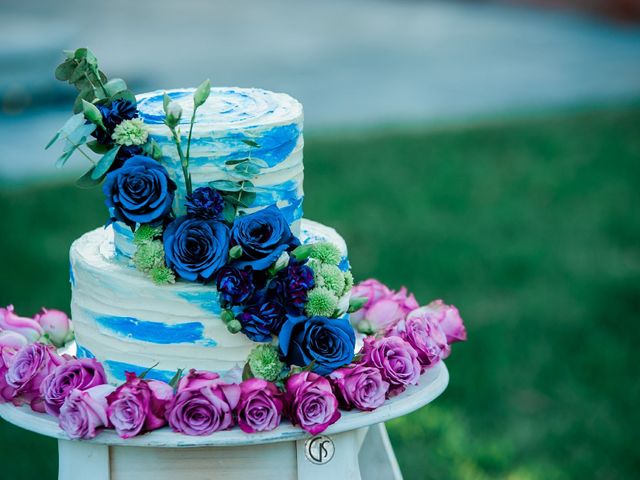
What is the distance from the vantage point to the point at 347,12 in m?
15.5

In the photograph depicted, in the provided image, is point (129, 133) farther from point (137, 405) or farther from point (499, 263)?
point (499, 263)

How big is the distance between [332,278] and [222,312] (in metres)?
0.24

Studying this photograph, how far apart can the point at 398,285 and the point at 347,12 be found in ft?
35.7

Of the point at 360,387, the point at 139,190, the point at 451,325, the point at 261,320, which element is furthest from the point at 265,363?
the point at 451,325

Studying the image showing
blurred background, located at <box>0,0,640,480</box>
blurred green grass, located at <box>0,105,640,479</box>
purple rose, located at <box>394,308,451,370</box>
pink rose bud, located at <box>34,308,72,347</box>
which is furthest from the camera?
blurred background, located at <box>0,0,640,480</box>

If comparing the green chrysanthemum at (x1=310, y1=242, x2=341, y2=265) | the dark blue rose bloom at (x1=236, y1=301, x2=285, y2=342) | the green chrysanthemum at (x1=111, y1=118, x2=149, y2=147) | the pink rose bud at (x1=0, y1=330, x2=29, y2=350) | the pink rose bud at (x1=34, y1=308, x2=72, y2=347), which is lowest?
the pink rose bud at (x1=34, y1=308, x2=72, y2=347)

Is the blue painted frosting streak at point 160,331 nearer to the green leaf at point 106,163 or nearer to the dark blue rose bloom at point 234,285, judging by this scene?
the dark blue rose bloom at point 234,285

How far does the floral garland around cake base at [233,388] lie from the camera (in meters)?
1.85

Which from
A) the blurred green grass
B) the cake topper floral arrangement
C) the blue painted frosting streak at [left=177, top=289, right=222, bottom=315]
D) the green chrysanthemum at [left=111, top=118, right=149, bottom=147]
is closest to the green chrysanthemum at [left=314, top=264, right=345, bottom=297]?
the cake topper floral arrangement

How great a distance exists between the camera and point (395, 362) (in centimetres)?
202

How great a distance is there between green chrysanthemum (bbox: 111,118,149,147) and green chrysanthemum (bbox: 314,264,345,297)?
446 mm

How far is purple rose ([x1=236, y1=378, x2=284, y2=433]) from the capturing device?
1856 mm

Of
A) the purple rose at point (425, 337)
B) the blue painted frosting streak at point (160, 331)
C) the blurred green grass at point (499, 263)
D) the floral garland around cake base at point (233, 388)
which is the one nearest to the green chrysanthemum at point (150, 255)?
the blue painted frosting streak at point (160, 331)

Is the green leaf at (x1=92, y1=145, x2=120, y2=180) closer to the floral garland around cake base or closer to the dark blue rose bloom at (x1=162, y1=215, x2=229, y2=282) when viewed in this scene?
the dark blue rose bloom at (x1=162, y1=215, x2=229, y2=282)
